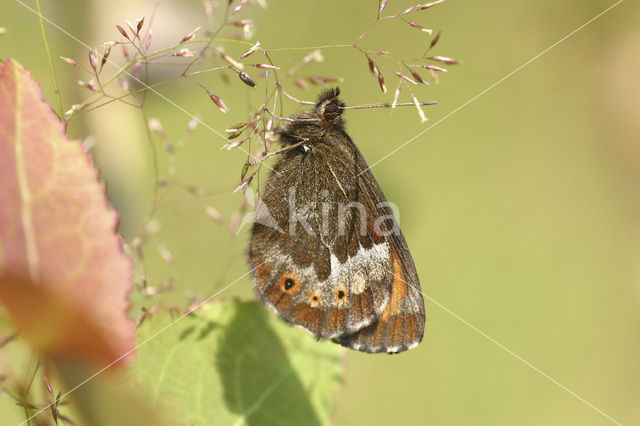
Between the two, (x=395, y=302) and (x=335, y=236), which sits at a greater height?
(x=335, y=236)

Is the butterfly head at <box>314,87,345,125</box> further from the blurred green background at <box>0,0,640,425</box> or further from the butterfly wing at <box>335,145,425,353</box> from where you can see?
the blurred green background at <box>0,0,640,425</box>

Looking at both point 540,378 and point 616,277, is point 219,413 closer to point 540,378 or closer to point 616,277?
point 540,378

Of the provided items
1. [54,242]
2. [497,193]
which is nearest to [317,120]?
[54,242]

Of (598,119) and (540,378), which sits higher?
(598,119)

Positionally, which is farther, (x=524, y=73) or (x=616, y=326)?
(x=524, y=73)

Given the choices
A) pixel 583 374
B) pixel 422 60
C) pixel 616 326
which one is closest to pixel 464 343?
pixel 583 374

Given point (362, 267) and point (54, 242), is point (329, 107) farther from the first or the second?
point (54, 242)

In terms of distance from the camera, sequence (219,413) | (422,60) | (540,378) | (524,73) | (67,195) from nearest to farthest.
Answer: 1. (67,195)
2. (219,413)
3. (422,60)
4. (540,378)
5. (524,73)
